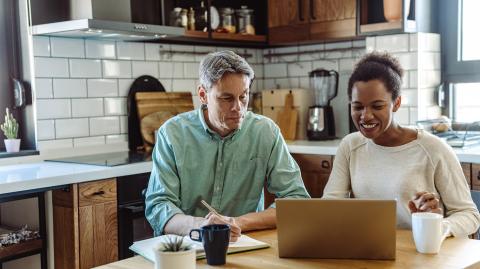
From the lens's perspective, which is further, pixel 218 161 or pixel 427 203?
pixel 218 161

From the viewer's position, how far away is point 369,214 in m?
1.51

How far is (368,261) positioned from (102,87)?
2437 millimetres

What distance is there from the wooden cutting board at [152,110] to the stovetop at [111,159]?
22 centimetres

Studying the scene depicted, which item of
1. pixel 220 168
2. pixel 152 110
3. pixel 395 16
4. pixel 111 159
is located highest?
pixel 395 16

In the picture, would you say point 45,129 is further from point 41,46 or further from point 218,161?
point 218,161

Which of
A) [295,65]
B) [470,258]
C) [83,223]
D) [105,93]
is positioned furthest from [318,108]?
[470,258]

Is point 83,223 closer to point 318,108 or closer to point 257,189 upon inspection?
point 257,189

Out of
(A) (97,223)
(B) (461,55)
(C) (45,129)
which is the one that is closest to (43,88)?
(C) (45,129)

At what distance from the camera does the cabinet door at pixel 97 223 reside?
2.84 metres

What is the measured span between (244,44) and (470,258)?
2.95 metres

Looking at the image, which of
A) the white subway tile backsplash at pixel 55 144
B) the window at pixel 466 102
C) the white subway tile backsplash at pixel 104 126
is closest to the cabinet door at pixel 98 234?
the white subway tile backsplash at pixel 55 144

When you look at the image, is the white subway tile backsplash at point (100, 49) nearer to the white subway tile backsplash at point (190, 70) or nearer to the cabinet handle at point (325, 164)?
the white subway tile backsplash at point (190, 70)

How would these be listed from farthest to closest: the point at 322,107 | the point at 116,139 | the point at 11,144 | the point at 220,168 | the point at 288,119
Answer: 1. the point at 288,119
2. the point at 322,107
3. the point at 116,139
4. the point at 11,144
5. the point at 220,168

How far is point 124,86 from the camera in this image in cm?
372
